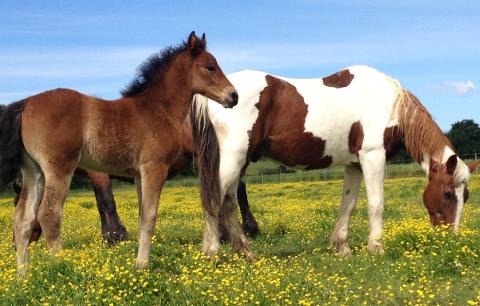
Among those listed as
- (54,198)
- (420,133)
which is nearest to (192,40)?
(54,198)

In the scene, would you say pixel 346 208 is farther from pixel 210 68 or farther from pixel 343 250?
pixel 210 68

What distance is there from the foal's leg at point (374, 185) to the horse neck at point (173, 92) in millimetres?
2876

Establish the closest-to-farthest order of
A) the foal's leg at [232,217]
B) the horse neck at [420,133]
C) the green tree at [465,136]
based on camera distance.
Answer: the foal's leg at [232,217] → the horse neck at [420,133] → the green tree at [465,136]

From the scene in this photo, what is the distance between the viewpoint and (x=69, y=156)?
19.9 ft

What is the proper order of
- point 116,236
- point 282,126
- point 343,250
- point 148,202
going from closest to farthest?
point 148,202, point 282,126, point 343,250, point 116,236

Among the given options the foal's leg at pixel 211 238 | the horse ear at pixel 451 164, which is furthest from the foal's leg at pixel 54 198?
the horse ear at pixel 451 164

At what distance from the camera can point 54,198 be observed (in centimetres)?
604

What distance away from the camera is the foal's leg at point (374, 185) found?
8312mm

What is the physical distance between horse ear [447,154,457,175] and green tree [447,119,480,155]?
3143 inches

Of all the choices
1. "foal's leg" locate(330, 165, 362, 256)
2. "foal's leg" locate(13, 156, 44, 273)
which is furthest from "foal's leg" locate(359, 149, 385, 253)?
"foal's leg" locate(13, 156, 44, 273)

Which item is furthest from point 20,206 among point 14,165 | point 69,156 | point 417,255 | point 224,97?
point 417,255

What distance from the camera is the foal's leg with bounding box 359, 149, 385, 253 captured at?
8.31m

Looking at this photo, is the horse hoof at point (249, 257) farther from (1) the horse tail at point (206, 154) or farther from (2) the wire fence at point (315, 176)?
(2) the wire fence at point (315, 176)

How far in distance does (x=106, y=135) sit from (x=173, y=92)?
111cm
